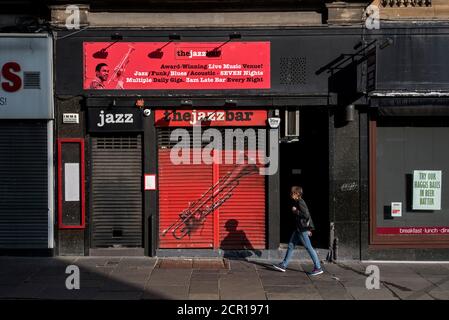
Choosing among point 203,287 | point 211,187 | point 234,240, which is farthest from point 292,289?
point 211,187

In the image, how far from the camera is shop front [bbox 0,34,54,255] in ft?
35.8

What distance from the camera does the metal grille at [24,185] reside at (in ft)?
36.1

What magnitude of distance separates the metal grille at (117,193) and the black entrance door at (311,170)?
3630mm

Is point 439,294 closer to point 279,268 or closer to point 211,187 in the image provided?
point 279,268

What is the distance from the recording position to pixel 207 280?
30.3 feet

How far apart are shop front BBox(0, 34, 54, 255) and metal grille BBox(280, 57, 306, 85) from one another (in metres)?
5.11

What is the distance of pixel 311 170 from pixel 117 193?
4657 mm

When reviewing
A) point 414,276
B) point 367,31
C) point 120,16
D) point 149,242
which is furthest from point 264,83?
point 414,276

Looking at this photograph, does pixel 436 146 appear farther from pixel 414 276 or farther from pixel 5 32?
pixel 5 32

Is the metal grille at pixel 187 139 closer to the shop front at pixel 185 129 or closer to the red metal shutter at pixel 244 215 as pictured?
the shop front at pixel 185 129
